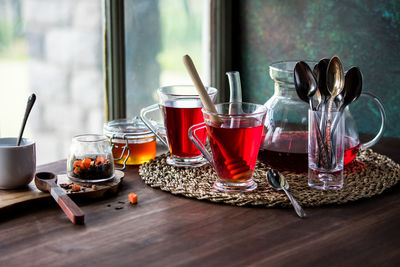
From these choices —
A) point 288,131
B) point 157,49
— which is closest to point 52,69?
point 157,49

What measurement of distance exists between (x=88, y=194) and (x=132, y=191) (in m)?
0.10

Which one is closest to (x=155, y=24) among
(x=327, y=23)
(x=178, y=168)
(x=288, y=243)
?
(x=327, y=23)

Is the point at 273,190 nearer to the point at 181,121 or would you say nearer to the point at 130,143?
the point at 181,121

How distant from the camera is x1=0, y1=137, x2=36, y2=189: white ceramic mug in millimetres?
1055

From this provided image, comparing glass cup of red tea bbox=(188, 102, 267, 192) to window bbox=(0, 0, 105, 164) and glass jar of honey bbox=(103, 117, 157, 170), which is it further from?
window bbox=(0, 0, 105, 164)

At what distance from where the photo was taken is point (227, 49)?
2828 mm

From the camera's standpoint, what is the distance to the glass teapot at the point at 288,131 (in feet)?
3.93

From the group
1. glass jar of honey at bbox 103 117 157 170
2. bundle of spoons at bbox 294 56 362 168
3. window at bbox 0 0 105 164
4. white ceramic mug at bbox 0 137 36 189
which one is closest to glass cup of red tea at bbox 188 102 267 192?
bundle of spoons at bbox 294 56 362 168

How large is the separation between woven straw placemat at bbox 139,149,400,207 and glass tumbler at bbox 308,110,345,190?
34 mm

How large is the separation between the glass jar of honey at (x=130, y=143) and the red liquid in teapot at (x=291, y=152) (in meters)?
0.29

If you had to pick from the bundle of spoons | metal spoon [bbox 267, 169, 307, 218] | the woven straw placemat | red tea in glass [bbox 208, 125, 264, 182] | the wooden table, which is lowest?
A: the wooden table

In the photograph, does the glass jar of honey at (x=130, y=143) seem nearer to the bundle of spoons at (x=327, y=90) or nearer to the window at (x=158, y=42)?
the bundle of spoons at (x=327, y=90)

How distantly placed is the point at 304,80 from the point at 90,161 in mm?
487

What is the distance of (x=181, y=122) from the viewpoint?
1246 millimetres
